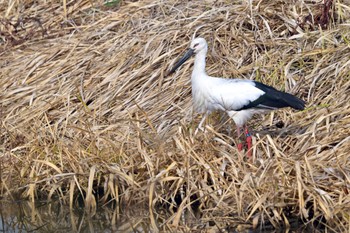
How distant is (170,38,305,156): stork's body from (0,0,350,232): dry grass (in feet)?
0.67

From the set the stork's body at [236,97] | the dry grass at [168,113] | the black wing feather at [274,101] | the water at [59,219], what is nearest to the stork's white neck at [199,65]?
the stork's body at [236,97]

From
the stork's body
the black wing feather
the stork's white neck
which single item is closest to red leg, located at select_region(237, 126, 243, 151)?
the stork's body

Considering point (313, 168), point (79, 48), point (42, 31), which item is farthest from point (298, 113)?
point (42, 31)

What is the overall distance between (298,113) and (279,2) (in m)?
1.57

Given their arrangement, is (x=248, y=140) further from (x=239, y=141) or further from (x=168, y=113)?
(x=168, y=113)

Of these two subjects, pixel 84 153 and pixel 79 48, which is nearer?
pixel 84 153

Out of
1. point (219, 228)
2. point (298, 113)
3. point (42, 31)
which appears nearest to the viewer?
point (219, 228)

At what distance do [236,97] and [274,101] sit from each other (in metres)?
0.31

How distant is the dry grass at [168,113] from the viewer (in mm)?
6688

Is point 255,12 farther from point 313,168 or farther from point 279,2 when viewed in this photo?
point 313,168

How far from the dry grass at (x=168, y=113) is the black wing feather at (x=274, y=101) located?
257 millimetres

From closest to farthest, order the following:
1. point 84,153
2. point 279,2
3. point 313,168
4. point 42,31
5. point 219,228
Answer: point 219,228 < point 313,168 < point 84,153 < point 279,2 < point 42,31

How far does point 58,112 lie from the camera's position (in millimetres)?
8516

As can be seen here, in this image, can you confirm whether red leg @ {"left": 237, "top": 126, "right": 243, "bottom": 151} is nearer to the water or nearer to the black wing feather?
the black wing feather
